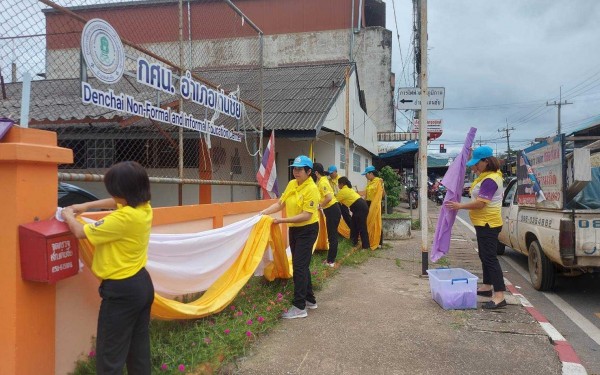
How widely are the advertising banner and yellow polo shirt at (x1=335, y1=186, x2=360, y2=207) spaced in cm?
303

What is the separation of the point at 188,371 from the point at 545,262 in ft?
16.7

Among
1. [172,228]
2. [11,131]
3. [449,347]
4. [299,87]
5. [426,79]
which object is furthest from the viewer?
[299,87]

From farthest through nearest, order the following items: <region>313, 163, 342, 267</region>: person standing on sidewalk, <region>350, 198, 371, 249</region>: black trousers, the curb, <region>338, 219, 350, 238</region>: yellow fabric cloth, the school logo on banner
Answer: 1. <region>338, 219, 350, 238</region>: yellow fabric cloth
2. <region>350, 198, 371, 249</region>: black trousers
3. <region>313, 163, 342, 267</region>: person standing on sidewalk
4. the school logo on banner
5. the curb

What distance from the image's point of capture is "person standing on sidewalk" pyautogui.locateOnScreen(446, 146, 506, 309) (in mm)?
5156

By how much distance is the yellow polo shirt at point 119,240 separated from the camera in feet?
7.91

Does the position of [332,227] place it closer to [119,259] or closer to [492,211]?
[492,211]

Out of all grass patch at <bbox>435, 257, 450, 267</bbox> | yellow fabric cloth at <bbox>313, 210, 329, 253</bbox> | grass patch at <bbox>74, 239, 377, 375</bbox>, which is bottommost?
grass patch at <bbox>435, 257, 450, 267</bbox>

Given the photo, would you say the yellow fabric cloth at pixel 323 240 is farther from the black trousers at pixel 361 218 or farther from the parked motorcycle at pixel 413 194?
the parked motorcycle at pixel 413 194

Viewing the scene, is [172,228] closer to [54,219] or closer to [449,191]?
[54,219]

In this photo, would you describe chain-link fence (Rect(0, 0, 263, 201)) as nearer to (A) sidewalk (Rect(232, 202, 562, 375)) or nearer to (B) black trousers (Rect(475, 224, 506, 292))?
(A) sidewalk (Rect(232, 202, 562, 375))

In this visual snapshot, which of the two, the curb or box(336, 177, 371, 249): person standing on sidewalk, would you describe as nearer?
the curb

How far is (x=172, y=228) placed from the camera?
432cm

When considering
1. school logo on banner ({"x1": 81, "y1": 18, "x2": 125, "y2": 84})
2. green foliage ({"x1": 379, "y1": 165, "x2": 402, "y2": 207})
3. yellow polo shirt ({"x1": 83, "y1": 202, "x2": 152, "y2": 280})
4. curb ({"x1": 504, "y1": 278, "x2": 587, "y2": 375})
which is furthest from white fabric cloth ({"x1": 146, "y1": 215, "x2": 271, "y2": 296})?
green foliage ({"x1": 379, "y1": 165, "x2": 402, "y2": 207})

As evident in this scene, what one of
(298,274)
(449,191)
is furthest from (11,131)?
(449,191)
